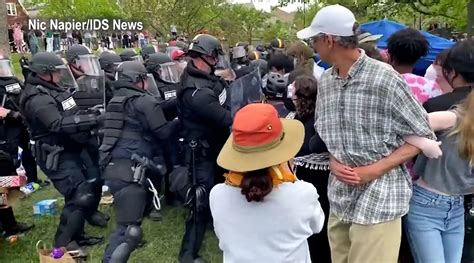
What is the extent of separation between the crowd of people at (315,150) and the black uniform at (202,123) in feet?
0.04

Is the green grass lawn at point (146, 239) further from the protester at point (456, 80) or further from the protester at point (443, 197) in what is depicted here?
the protester at point (456, 80)

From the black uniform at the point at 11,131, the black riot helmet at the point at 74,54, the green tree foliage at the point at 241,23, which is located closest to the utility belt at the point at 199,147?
the black riot helmet at the point at 74,54

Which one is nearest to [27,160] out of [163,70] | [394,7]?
[163,70]

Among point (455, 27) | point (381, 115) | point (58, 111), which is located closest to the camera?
point (381, 115)

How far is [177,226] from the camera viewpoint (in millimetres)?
6035

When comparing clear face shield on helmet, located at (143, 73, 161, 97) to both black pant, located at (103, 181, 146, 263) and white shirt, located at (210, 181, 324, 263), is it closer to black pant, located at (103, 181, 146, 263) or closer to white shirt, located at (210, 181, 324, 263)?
black pant, located at (103, 181, 146, 263)

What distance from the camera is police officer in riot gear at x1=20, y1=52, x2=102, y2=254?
486cm

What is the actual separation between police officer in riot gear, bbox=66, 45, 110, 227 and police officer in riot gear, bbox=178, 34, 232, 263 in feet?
4.01

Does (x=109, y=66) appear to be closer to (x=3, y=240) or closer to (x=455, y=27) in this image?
(x=3, y=240)

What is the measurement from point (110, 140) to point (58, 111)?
708mm

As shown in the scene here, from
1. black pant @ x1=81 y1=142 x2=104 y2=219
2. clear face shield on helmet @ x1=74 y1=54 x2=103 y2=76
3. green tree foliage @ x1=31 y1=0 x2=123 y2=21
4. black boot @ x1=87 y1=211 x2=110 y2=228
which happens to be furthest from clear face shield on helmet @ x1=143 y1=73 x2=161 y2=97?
green tree foliage @ x1=31 y1=0 x2=123 y2=21

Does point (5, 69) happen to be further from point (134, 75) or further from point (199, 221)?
point (199, 221)

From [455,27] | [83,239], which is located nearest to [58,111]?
[83,239]

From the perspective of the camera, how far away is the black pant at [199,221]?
4648 millimetres
